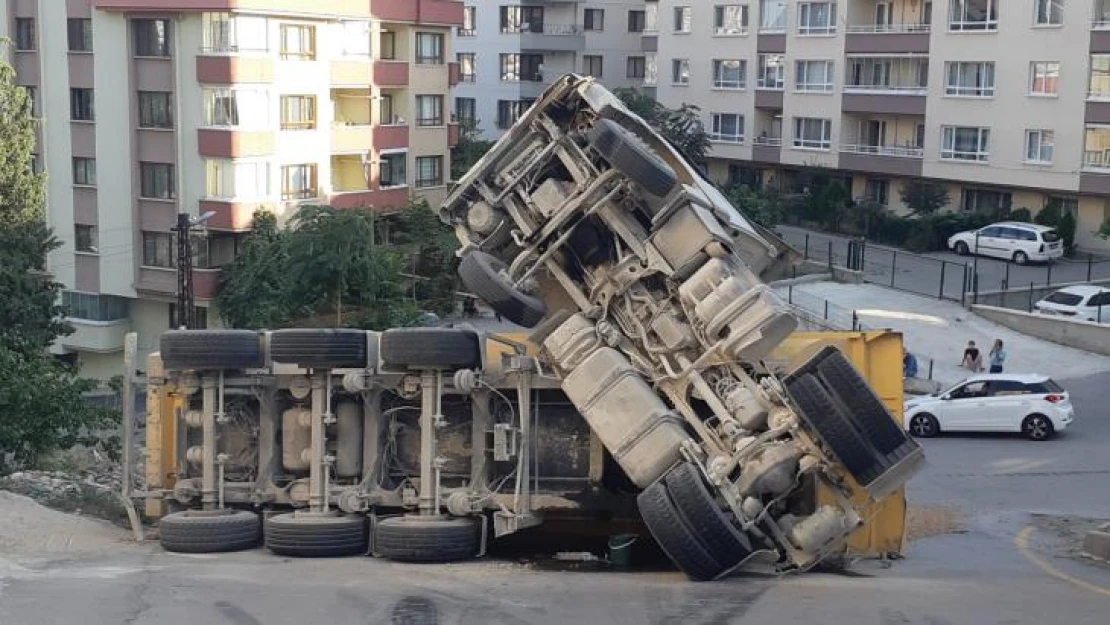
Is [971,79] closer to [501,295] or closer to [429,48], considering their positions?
[429,48]

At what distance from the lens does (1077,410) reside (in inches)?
1097

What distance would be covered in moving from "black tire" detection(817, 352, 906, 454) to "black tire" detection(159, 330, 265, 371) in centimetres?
510

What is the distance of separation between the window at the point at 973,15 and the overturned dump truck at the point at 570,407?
3629 cm

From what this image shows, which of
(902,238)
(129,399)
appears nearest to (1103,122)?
(902,238)

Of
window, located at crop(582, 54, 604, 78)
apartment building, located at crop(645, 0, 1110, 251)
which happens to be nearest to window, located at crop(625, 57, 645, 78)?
window, located at crop(582, 54, 604, 78)

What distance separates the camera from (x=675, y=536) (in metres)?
11.5

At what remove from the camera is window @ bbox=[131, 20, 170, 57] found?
131 ft

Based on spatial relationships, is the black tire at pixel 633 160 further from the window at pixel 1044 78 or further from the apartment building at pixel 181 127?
the window at pixel 1044 78

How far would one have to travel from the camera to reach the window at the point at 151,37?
40.0 metres

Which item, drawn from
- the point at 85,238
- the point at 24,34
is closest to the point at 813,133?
the point at 85,238

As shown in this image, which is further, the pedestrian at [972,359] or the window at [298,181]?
the window at [298,181]

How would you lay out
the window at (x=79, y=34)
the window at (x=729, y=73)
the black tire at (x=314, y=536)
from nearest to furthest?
the black tire at (x=314, y=536) → the window at (x=79, y=34) → the window at (x=729, y=73)

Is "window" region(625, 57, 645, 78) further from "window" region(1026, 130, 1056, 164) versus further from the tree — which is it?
"window" region(1026, 130, 1056, 164)

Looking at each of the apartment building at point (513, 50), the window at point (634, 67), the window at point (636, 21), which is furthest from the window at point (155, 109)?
the window at point (636, 21)
